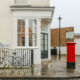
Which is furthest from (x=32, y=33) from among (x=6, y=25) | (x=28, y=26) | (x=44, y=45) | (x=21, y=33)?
(x=44, y=45)

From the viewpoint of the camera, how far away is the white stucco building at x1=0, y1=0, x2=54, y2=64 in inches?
459

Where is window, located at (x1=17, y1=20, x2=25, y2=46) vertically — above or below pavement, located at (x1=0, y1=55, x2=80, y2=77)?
above

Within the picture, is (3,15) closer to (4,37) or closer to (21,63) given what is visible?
(4,37)

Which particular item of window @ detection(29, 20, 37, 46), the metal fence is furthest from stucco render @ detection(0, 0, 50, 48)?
window @ detection(29, 20, 37, 46)

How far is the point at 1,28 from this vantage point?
11.9 m

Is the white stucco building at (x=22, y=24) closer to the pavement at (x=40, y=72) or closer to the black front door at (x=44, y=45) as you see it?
the black front door at (x=44, y=45)

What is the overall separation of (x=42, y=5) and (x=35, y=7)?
0.78 m

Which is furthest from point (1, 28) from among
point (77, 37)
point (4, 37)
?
point (77, 37)

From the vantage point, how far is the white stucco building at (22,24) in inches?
459

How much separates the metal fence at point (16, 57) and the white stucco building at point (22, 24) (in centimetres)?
35

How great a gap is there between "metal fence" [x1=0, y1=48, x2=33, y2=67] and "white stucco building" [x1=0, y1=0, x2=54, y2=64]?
35 centimetres

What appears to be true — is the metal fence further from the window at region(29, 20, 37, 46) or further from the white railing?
the white railing

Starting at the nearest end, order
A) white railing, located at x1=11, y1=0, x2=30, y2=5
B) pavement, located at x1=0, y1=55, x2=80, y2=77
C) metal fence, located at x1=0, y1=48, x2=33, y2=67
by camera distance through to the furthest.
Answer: pavement, located at x1=0, y1=55, x2=80, y2=77 < metal fence, located at x1=0, y1=48, x2=33, y2=67 < white railing, located at x1=11, y1=0, x2=30, y2=5

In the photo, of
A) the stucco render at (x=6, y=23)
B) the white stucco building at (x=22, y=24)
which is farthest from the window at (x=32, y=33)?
the stucco render at (x=6, y=23)
